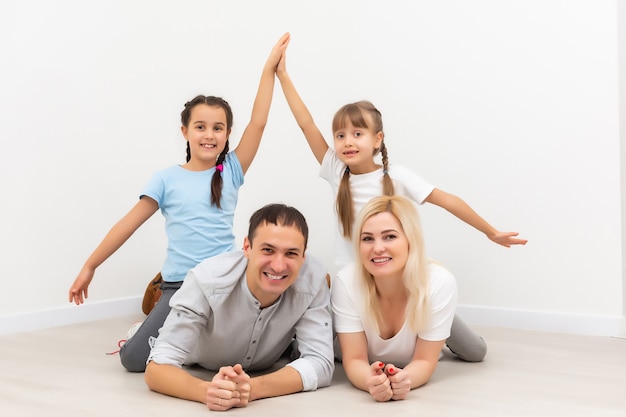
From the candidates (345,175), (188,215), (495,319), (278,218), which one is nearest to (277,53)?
(345,175)

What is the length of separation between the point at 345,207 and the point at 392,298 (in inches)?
21.7

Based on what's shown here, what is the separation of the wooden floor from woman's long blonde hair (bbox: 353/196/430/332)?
0.21 meters

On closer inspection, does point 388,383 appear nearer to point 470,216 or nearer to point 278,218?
point 278,218

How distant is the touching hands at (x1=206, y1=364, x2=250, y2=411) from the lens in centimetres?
184

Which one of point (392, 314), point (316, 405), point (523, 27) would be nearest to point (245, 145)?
point (392, 314)

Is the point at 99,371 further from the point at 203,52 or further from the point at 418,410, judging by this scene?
the point at 203,52

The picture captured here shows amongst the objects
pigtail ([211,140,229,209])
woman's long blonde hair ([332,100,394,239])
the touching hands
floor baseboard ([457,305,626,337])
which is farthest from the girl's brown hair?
floor baseboard ([457,305,626,337])

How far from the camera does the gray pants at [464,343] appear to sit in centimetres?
239

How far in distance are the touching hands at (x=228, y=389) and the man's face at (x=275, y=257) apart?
248mm

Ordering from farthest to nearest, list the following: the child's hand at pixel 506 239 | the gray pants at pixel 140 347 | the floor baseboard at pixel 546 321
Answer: the floor baseboard at pixel 546 321 < the child's hand at pixel 506 239 < the gray pants at pixel 140 347

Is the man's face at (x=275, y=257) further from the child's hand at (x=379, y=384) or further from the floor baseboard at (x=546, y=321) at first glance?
the floor baseboard at (x=546, y=321)

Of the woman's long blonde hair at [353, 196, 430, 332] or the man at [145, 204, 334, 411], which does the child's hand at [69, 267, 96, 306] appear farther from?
the woman's long blonde hair at [353, 196, 430, 332]

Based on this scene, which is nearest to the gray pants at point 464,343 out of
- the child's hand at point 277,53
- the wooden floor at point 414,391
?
the wooden floor at point 414,391

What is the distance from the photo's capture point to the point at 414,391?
2078 mm
